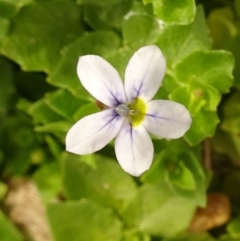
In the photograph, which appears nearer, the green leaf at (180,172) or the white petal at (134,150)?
the white petal at (134,150)

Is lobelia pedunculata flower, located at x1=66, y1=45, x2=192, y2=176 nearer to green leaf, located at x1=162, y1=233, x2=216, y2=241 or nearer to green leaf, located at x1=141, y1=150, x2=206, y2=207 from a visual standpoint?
green leaf, located at x1=141, y1=150, x2=206, y2=207

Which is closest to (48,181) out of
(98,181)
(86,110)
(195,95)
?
(98,181)

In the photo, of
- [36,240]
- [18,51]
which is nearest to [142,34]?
[18,51]

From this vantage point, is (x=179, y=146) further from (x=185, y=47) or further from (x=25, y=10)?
(x=25, y=10)

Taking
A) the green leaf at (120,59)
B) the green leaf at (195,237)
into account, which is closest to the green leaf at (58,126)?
the green leaf at (120,59)

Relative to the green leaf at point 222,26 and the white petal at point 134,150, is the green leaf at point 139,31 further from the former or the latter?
the white petal at point 134,150

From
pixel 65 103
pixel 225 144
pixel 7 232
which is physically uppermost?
pixel 65 103

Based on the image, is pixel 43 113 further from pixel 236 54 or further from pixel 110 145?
pixel 236 54
